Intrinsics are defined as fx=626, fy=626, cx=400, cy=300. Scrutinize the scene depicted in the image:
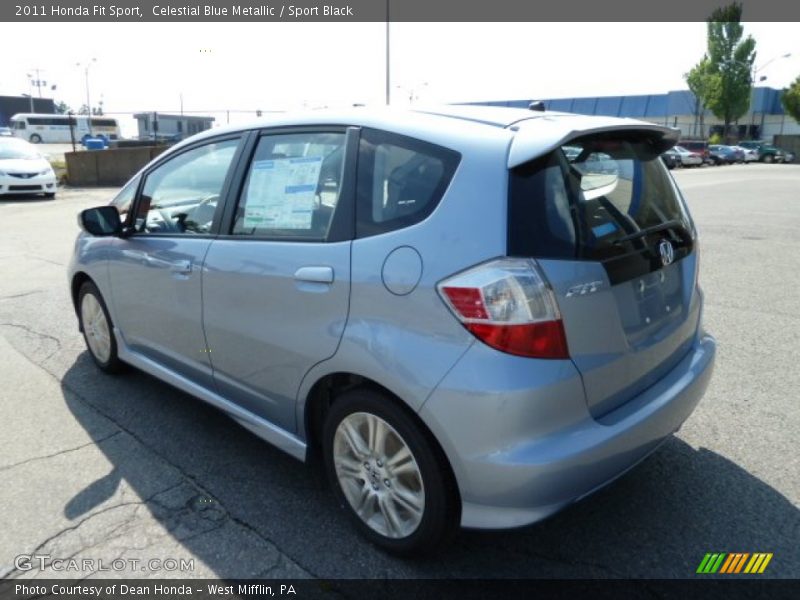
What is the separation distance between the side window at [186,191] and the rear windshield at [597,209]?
173cm

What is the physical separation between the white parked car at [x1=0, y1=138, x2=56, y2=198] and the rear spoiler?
18.0m

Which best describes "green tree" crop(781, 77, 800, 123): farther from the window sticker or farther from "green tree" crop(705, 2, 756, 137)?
the window sticker

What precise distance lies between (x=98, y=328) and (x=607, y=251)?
A: 365cm

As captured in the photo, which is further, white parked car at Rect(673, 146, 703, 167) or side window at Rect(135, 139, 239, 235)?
white parked car at Rect(673, 146, 703, 167)

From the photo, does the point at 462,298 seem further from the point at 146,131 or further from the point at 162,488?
the point at 146,131

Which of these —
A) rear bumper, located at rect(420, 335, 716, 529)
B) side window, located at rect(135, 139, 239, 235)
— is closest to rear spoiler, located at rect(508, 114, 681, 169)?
rear bumper, located at rect(420, 335, 716, 529)

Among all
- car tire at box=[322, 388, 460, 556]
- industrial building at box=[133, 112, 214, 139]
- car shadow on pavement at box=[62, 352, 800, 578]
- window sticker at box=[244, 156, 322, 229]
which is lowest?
car shadow on pavement at box=[62, 352, 800, 578]

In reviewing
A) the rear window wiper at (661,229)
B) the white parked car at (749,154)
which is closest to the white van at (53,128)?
the white parked car at (749,154)

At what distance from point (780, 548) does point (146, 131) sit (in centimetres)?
4031

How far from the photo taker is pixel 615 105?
66312 mm

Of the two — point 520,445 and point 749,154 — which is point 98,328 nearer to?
point 520,445

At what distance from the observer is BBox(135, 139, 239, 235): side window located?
3.32 metres

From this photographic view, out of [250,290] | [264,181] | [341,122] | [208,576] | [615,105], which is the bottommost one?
[208,576]

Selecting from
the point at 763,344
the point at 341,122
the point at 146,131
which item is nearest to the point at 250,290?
the point at 341,122
